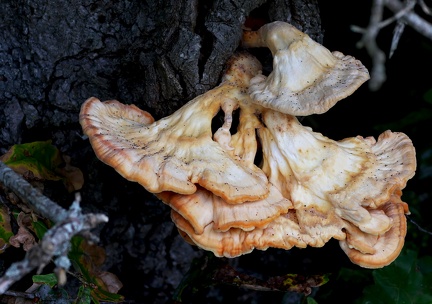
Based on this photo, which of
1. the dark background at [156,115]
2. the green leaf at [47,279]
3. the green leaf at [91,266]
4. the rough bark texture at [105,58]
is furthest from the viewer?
the dark background at [156,115]

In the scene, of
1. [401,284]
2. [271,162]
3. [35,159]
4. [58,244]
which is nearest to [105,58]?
[35,159]

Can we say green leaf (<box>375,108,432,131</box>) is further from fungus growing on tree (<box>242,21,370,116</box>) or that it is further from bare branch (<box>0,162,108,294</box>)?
bare branch (<box>0,162,108,294</box>)

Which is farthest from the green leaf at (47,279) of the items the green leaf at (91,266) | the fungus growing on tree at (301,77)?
→ the fungus growing on tree at (301,77)

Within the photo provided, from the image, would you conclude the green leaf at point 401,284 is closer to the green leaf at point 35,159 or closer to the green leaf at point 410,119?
the green leaf at point 410,119

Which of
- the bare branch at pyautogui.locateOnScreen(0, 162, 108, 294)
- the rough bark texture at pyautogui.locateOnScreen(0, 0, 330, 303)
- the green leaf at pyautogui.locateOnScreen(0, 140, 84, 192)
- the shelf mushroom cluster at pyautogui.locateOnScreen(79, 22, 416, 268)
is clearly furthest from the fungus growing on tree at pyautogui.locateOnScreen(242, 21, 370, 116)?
the green leaf at pyautogui.locateOnScreen(0, 140, 84, 192)

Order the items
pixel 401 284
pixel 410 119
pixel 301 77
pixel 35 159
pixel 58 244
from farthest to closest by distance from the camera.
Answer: pixel 410 119 < pixel 401 284 < pixel 35 159 < pixel 301 77 < pixel 58 244

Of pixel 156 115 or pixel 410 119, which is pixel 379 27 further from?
pixel 410 119
